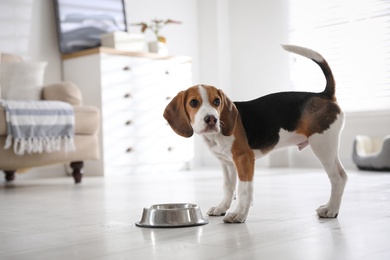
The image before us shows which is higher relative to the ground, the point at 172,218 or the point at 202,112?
the point at 202,112

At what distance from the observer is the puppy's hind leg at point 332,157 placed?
1.90 metres

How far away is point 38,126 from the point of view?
359cm

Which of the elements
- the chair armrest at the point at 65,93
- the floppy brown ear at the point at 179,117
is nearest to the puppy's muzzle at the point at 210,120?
the floppy brown ear at the point at 179,117

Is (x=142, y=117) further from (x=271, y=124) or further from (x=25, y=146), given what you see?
(x=271, y=124)

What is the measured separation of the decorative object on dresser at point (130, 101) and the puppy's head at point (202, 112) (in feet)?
9.59

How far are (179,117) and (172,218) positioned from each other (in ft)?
1.10

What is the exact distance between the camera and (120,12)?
17.6ft

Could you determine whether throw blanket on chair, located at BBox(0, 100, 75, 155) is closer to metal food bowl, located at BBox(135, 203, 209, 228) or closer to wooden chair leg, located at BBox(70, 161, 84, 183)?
wooden chair leg, located at BBox(70, 161, 84, 183)

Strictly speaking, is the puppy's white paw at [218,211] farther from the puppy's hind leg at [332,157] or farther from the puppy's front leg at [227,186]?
the puppy's hind leg at [332,157]

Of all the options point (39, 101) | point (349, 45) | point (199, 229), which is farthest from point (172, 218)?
point (349, 45)

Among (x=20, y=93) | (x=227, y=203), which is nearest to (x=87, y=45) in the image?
(x=20, y=93)

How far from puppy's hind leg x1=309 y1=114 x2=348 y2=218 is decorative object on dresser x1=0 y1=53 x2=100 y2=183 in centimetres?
219

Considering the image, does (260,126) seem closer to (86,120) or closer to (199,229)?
(199,229)

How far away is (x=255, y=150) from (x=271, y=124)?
0.10 metres
